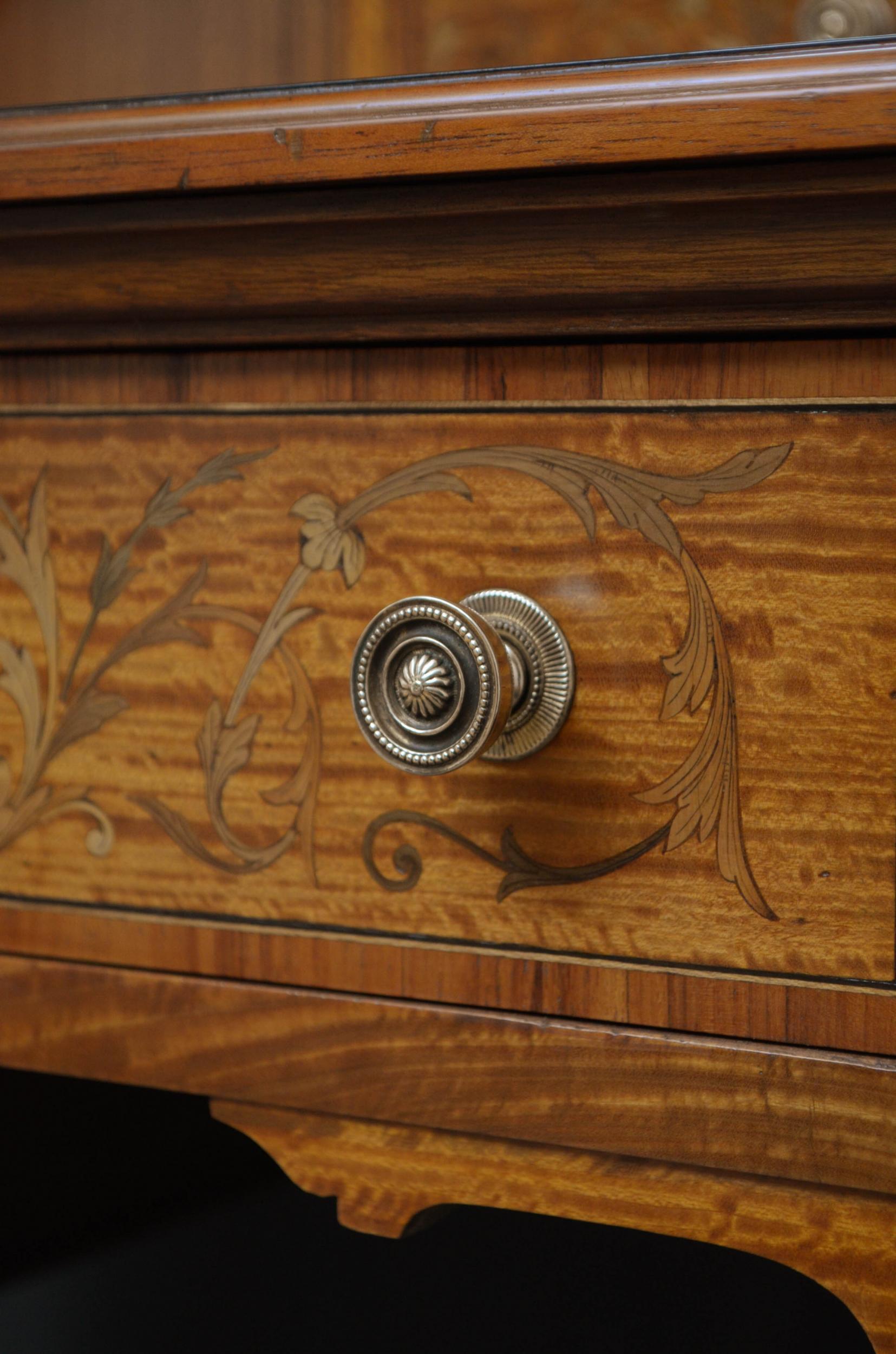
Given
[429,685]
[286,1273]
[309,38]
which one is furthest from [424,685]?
[286,1273]

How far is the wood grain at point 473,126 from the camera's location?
10.6 inches

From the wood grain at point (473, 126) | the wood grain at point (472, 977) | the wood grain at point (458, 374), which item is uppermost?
the wood grain at point (473, 126)

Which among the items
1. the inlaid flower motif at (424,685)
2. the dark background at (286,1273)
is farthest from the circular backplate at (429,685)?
the dark background at (286,1273)

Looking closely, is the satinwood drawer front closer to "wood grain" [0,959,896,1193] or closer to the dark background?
"wood grain" [0,959,896,1193]

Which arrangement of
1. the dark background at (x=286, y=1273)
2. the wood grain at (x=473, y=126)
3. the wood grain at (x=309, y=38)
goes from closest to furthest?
1. the wood grain at (x=473, y=126)
2. the wood grain at (x=309, y=38)
3. the dark background at (x=286, y=1273)

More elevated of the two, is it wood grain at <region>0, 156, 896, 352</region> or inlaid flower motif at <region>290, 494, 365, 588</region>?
wood grain at <region>0, 156, 896, 352</region>

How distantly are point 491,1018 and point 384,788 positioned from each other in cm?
7

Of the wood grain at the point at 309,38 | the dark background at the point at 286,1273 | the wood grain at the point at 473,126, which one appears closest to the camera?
the wood grain at the point at 473,126

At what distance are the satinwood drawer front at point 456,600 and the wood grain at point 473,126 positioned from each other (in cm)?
7

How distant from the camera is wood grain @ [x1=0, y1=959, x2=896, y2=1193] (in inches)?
12.4

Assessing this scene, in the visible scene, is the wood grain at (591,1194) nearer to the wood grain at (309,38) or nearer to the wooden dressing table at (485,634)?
the wooden dressing table at (485,634)

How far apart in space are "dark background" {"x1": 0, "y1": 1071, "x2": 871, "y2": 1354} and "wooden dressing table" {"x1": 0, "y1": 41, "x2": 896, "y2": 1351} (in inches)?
13.8

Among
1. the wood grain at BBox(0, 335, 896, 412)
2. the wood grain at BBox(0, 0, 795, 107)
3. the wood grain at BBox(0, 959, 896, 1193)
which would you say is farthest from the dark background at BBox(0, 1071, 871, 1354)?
the wood grain at BBox(0, 0, 795, 107)

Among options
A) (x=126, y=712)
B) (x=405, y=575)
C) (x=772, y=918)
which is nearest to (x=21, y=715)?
(x=126, y=712)
